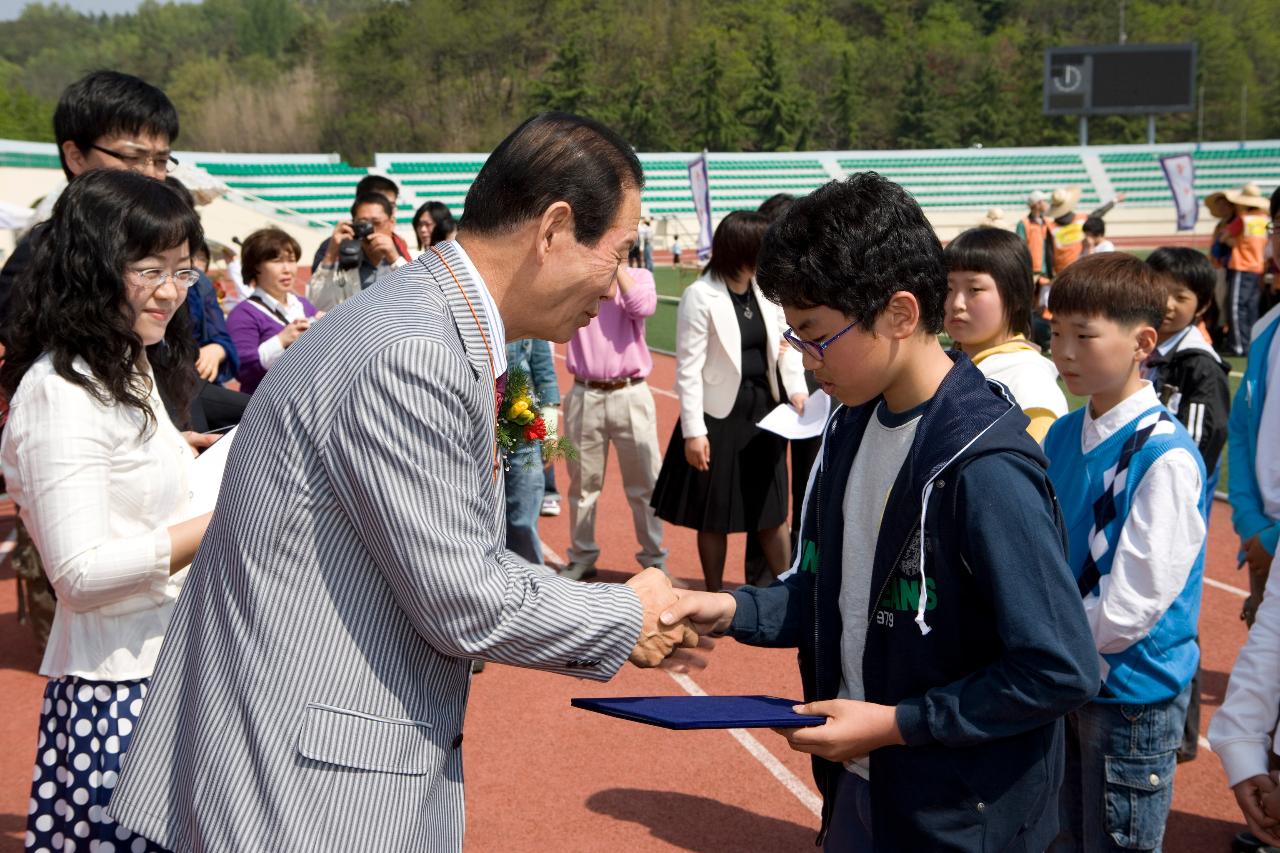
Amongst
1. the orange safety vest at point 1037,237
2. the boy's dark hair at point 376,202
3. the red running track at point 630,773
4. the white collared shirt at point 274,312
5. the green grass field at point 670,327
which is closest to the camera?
the red running track at point 630,773

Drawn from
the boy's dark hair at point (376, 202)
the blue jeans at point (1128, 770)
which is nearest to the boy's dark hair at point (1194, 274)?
the blue jeans at point (1128, 770)

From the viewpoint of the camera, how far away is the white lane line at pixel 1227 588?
682cm

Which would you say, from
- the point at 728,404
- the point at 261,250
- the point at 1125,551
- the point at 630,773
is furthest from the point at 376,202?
the point at 1125,551

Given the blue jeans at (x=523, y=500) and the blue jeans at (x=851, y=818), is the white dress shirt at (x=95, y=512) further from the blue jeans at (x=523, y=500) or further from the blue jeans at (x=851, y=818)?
the blue jeans at (x=523, y=500)

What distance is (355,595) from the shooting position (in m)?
1.81

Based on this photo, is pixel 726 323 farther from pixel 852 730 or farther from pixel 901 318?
pixel 852 730

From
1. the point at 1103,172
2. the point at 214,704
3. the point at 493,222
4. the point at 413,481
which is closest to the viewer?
the point at 413,481

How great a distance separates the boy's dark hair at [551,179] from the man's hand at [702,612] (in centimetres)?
74

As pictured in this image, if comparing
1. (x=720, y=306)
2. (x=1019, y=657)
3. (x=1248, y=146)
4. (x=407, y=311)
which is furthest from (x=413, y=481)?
(x=1248, y=146)

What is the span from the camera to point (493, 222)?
6.62ft

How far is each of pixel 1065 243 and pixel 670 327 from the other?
297 inches

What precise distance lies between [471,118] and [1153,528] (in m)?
81.3

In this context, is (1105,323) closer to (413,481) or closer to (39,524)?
(413,481)

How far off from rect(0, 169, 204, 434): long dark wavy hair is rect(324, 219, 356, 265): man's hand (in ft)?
16.3
